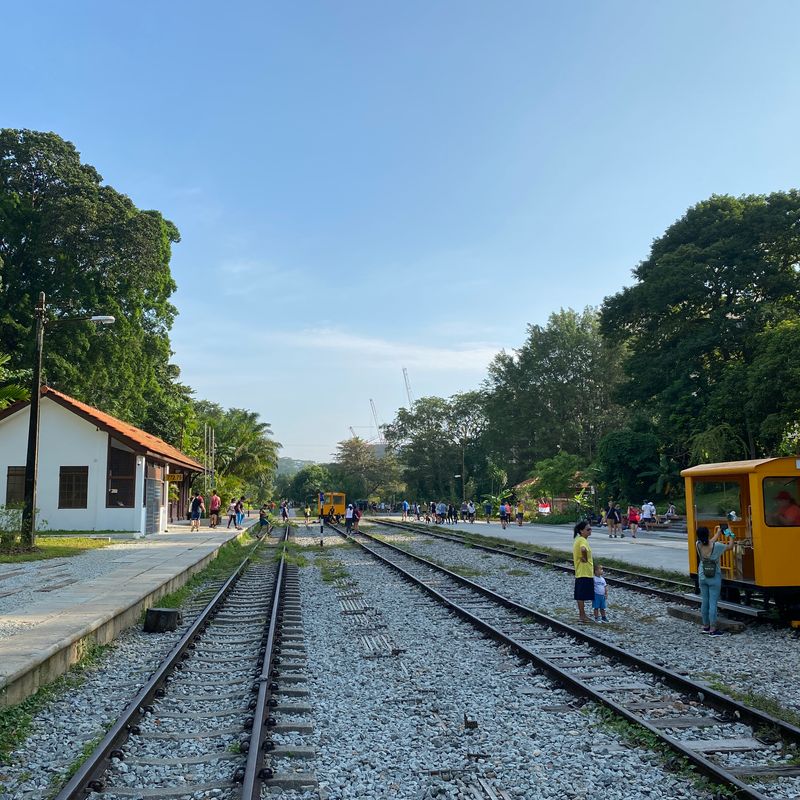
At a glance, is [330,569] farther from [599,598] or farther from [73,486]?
[73,486]

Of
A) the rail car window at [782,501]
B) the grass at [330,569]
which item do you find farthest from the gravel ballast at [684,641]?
the grass at [330,569]

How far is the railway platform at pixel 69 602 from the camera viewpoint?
306 inches

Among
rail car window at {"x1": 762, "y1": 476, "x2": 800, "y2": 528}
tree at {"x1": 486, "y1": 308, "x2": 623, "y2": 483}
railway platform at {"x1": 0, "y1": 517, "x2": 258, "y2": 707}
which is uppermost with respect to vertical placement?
tree at {"x1": 486, "y1": 308, "x2": 623, "y2": 483}

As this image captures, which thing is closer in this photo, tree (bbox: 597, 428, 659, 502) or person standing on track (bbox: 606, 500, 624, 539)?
person standing on track (bbox: 606, 500, 624, 539)

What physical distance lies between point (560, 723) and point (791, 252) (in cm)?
3740

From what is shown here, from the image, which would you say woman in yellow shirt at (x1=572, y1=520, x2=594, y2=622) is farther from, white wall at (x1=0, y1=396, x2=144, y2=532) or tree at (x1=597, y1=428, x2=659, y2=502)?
tree at (x1=597, y1=428, x2=659, y2=502)

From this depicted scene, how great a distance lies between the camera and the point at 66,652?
8539 mm

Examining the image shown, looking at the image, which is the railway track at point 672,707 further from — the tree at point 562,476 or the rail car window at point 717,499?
the tree at point 562,476

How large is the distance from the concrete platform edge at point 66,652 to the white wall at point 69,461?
1677 cm

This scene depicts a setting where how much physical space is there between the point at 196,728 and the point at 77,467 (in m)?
24.7

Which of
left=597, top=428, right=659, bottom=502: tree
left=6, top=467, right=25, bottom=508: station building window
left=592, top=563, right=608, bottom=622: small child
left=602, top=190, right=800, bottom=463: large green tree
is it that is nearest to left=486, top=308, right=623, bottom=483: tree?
left=597, top=428, right=659, bottom=502: tree

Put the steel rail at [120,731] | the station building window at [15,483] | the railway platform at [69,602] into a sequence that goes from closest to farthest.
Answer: the steel rail at [120,731]
the railway platform at [69,602]
the station building window at [15,483]

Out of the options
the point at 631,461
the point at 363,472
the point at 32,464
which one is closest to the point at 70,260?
the point at 32,464

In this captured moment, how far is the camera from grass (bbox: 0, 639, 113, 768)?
6.08 meters
